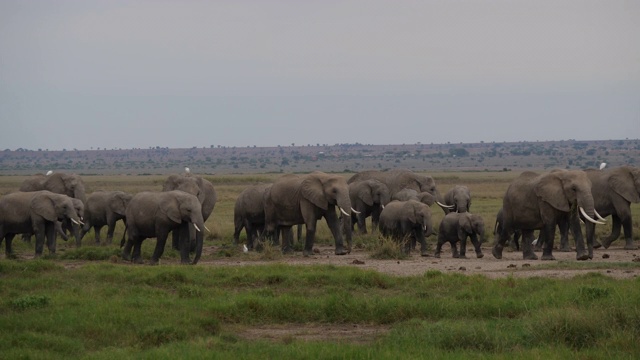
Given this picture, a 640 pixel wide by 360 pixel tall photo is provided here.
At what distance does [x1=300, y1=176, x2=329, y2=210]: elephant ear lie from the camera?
26984 mm

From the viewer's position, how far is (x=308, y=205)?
89.4 feet

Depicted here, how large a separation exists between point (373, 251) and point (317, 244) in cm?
571

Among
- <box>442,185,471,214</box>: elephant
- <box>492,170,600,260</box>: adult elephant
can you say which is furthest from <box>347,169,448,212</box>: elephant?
<box>492,170,600,260</box>: adult elephant

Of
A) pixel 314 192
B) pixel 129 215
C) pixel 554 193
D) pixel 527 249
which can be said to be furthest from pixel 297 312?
pixel 314 192

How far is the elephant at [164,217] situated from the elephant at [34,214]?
2.50 m

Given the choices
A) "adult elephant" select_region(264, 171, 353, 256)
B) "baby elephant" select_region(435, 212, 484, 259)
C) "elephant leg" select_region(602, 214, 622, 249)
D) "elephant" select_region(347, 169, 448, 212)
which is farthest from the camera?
"elephant" select_region(347, 169, 448, 212)

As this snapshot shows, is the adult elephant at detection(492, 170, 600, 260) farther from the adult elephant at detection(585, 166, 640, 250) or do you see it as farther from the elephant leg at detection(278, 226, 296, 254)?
the elephant leg at detection(278, 226, 296, 254)

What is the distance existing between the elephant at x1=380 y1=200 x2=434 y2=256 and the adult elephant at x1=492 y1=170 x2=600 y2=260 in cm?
223

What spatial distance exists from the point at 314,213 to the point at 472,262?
4.82 metres

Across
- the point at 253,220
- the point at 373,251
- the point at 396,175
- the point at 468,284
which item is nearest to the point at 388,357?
the point at 468,284

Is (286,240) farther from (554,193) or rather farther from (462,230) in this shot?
(554,193)

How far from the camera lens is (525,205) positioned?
24.6m

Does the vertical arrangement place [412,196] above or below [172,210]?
below

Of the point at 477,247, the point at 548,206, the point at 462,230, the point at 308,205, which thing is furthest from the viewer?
the point at 308,205
